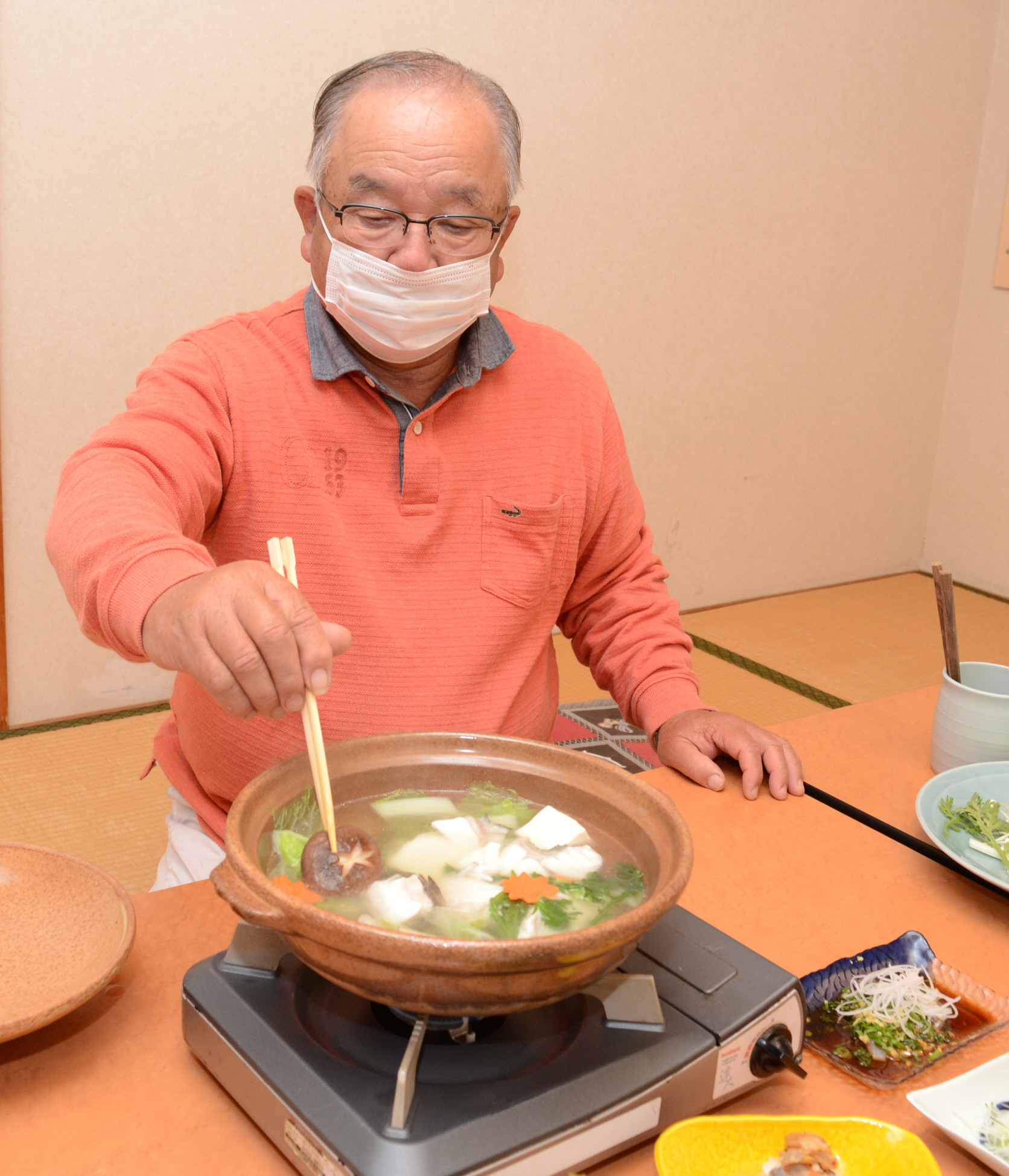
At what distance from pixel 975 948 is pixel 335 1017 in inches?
25.0

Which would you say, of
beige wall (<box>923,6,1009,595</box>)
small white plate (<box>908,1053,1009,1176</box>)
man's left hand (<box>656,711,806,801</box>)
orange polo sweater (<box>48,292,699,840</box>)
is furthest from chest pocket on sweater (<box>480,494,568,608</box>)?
beige wall (<box>923,6,1009,595</box>)

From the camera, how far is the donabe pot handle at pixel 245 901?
2.49 ft

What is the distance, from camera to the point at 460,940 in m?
0.71

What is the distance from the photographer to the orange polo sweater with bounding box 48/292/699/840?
1465 mm

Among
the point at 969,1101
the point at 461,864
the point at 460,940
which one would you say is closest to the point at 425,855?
the point at 461,864

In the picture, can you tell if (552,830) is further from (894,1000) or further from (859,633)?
(859,633)

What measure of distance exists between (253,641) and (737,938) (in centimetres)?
55

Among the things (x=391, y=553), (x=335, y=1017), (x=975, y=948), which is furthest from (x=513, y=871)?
(x=391, y=553)

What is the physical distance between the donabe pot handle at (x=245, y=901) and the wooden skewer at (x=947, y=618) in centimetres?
90

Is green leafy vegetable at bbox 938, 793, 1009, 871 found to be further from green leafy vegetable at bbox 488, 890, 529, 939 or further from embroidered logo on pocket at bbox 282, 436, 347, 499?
embroidered logo on pocket at bbox 282, 436, 347, 499

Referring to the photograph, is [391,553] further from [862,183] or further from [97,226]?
[862,183]

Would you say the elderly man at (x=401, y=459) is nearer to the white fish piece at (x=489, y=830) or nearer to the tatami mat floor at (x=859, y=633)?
the white fish piece at (x=489, y=830)

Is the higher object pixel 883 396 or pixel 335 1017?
pixel 335 1017

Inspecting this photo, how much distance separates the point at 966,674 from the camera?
1.51m
